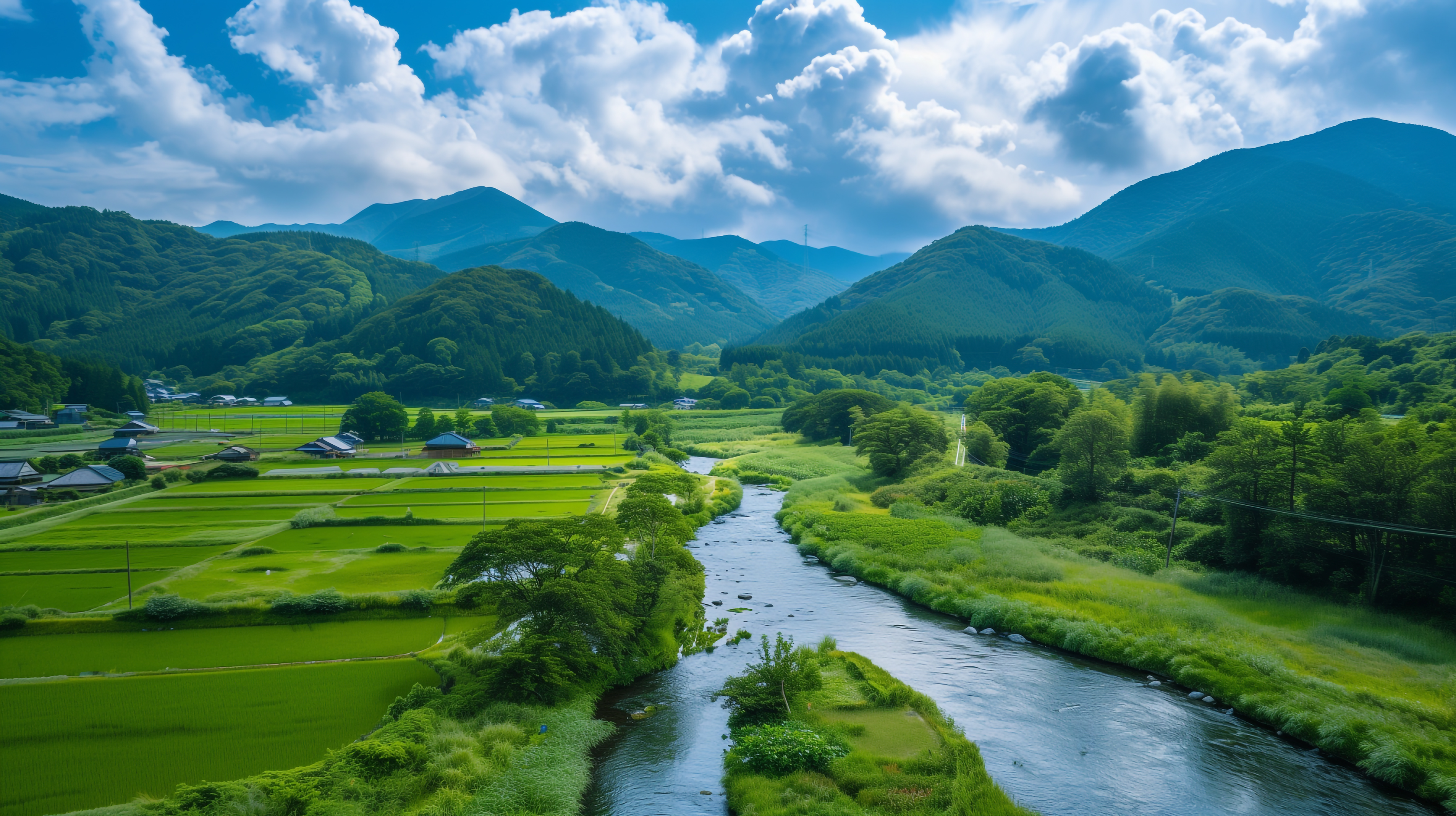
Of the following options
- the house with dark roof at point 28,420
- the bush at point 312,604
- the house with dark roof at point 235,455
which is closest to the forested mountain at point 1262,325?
the house with dark roof at point 235,455

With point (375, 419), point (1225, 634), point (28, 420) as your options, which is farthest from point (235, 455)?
point (1225, 634)

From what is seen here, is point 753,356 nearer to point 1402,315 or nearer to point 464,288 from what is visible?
point 464,288

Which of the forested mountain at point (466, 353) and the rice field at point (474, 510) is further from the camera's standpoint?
the forested mountain at point (466, 353)

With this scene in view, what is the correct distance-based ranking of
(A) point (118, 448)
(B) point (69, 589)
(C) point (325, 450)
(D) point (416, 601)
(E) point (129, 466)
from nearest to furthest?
(D) point (416, 601)
(B) point (69, 589)
(E) point (129, 466)
(A) point (118, 448)
(C) point (325, 450)

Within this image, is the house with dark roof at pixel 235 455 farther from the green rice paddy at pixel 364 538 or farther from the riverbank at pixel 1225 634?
the riverbank at pixel 1225 634

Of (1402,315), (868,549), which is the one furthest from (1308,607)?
(1402,315)

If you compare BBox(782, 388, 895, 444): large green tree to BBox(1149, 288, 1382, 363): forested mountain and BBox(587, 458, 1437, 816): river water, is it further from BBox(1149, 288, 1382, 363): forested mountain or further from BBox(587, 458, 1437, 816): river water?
BBox(1149, 288, 1382, 363): forested mountain

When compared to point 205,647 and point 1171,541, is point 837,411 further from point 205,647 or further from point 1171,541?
point 205,647
